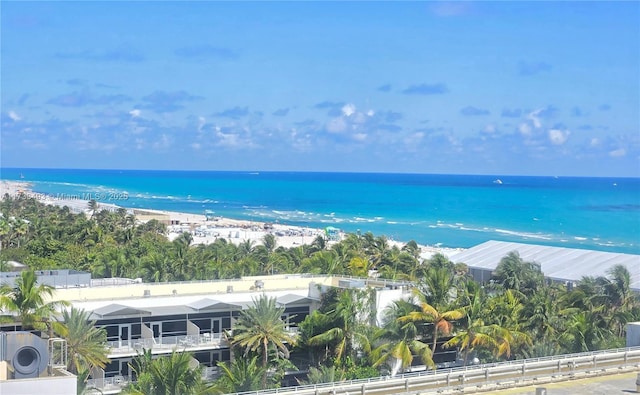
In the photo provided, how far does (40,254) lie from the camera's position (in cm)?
6419

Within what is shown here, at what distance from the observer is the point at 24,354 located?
19703 mm

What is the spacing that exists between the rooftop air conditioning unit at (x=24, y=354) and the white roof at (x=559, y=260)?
40.9m

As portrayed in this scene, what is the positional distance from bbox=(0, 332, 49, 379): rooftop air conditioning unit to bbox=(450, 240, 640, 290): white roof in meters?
40.9

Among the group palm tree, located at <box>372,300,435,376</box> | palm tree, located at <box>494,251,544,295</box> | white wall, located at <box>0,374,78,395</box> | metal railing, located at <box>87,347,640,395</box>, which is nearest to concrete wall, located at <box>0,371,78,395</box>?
white wall, located at <box>0,374,78,395</box>

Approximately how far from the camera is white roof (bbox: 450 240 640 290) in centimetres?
5744

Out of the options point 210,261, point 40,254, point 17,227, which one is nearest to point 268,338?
point 210,261

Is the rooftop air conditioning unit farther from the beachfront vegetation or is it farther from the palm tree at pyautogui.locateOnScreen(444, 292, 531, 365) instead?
the palm tree at pyautogui.locateOnScreen(444, 292, 531, 365)

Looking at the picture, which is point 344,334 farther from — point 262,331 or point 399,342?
point 262,331

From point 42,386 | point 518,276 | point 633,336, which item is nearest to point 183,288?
point 518,276

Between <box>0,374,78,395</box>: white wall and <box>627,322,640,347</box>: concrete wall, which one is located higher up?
<box>627,322,640,347</box>: concrete wall

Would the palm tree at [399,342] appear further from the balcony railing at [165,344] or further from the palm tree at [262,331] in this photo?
the balcony railing at [165,344]

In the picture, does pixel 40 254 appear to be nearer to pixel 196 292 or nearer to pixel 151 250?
pixel 151 250

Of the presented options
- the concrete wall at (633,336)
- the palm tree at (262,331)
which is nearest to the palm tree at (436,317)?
the palm tree at (262,331)

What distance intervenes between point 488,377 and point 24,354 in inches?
399
